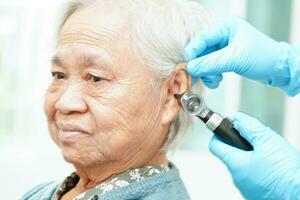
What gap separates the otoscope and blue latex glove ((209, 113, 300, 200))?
20 millimetres

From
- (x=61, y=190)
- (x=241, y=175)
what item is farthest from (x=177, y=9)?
(x=61, y=190)

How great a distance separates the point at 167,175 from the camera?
1.41 m

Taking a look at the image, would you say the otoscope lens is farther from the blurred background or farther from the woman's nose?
the blurred background

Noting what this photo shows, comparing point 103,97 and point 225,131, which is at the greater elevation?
point 103,97

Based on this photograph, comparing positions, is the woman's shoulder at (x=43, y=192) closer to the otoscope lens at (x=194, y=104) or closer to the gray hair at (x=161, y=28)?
the gray hair at (x=161, y=28)

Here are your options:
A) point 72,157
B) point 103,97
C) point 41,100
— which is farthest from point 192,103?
point 41,100

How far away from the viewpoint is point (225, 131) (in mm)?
1295

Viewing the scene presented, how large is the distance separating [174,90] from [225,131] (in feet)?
0.64

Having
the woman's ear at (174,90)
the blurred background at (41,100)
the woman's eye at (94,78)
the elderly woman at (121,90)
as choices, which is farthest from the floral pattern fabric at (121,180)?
the blurred background at (41,100)

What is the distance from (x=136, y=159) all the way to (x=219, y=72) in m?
0.32

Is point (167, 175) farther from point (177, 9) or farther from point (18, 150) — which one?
point (18, 150)

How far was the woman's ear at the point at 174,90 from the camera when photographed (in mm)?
1402

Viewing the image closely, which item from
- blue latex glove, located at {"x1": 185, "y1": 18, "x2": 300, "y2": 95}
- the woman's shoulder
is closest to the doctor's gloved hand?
blue latex glove, located at {"x1": 185, "y1": 18, "x2": 300, "y2": 95}

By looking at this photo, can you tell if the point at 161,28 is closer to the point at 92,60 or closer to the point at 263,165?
the point at 92,60
